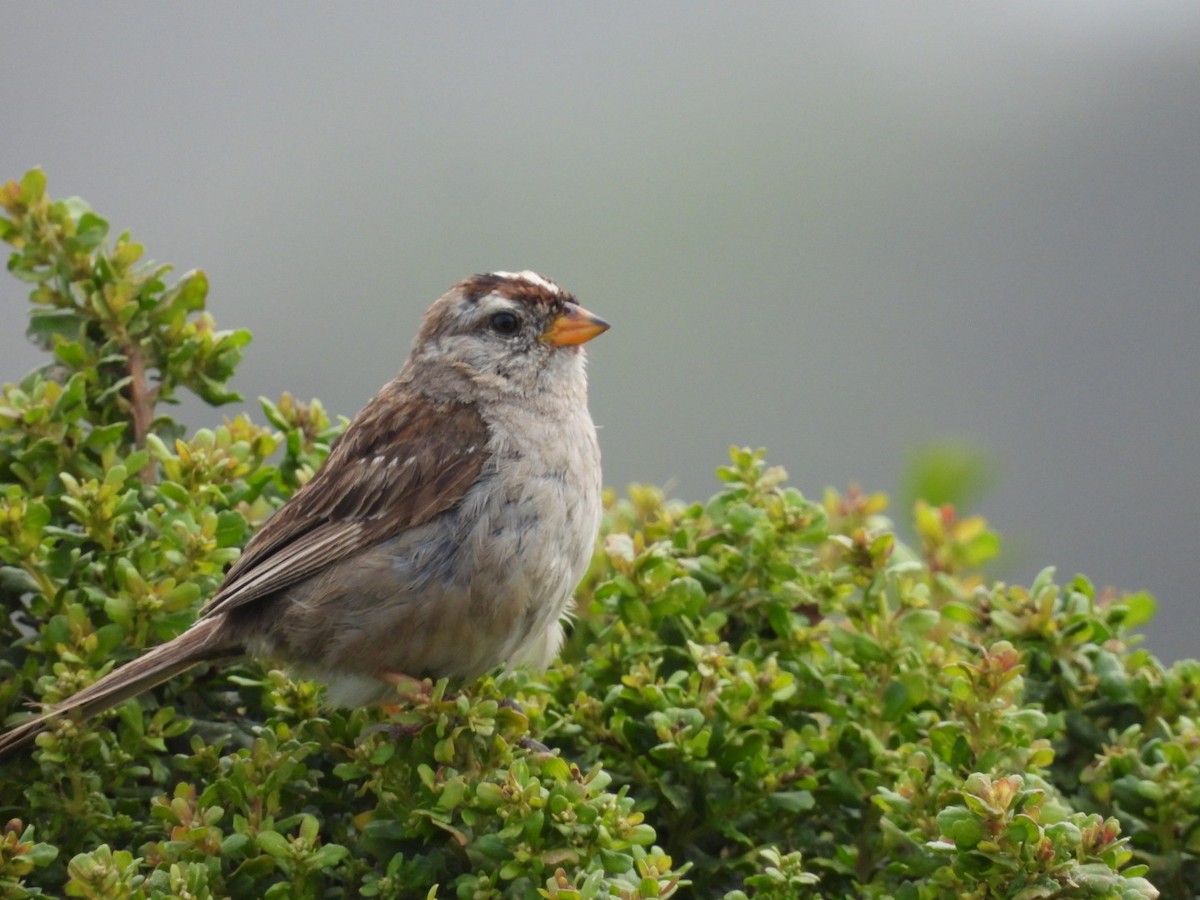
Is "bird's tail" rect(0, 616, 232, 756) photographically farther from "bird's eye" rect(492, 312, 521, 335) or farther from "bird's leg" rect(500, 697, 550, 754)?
"bird's eye" rect(492, 312, 521, 335)

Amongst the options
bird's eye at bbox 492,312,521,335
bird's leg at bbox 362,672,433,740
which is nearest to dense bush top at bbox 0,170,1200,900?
bird's leg at bbox 362,672,433,740

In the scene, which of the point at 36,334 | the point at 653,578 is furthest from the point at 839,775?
the point at 36,334

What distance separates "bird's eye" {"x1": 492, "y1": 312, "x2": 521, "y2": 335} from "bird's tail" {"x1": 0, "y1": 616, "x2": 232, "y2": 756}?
1.11 metres

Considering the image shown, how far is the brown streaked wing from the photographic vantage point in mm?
3301

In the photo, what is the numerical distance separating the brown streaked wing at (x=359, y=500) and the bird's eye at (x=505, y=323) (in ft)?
1.21

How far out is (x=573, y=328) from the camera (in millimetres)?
3775

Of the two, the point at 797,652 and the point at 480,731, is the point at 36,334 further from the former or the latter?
the point at 797,652

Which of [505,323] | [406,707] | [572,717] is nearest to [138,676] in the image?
[406,707]

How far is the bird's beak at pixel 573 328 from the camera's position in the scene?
376 cm

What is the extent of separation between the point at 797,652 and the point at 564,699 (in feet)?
1.77

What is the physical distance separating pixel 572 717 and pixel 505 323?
1.21m

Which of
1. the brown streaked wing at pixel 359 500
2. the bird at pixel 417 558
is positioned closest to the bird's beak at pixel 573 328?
the bird at pixel 417 558

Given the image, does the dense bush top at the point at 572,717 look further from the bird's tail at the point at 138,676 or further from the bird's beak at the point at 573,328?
the bird's beak at the point at 573,328

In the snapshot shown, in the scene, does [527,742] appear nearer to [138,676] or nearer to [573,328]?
[138,676]
